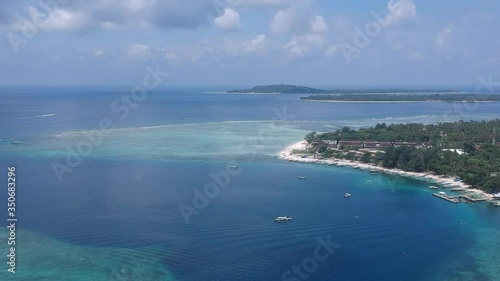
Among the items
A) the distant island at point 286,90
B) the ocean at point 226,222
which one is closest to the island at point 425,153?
the ocean at point 226,222

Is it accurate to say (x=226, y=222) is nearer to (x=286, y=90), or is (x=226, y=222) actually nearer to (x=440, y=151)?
(x=440, y=151)

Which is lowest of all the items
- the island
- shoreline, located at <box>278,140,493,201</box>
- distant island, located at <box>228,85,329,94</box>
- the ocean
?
the ocean

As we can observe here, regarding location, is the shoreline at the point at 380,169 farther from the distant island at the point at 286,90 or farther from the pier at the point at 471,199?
the distant island at the point at 286,90

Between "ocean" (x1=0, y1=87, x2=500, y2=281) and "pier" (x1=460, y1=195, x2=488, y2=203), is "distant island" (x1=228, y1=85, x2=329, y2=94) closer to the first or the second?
"ocean" (x1=0, y1=87, x2=500, y2=281)

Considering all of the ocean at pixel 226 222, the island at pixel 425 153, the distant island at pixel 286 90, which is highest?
the distant island at pixel 286 90

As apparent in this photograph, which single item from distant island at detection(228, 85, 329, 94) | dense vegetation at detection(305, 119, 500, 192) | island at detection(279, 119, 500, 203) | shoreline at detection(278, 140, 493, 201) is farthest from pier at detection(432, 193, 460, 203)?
distant island at detection(228, 85, 329, 94)

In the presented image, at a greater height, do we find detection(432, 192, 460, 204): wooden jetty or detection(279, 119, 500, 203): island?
detection(279, 119, 500, 203): island

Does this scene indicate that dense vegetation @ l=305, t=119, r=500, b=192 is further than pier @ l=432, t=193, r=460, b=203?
Yes
